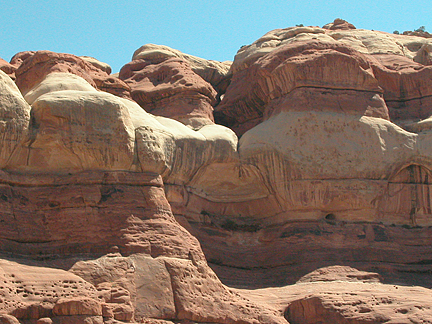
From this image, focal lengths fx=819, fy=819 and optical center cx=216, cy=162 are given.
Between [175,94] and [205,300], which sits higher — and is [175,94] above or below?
above

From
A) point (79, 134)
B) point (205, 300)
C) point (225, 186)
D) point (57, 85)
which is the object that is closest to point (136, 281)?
point (205, 300)

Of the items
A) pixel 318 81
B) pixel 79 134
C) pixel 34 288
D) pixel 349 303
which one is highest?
pixel 318 81

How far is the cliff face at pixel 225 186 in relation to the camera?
18.2 m

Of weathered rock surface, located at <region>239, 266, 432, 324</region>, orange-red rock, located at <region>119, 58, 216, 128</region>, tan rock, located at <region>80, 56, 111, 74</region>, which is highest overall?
tan rock, located at <region>80, 56, 111, 74</region>

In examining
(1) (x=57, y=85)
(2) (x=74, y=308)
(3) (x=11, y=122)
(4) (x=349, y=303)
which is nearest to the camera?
(2) (x=74, y=308)

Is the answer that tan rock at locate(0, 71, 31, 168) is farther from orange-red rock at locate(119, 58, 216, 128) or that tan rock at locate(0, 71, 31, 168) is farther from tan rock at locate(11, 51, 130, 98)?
orange-red rock at locate(119, 58, 216, 128)

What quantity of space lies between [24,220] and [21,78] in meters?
6.23

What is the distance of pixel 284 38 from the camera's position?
29188mm

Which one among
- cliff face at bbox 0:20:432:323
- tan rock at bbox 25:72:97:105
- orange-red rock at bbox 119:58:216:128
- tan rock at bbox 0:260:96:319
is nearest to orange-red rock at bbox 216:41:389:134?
cliff face at bbox 0:20:432:323

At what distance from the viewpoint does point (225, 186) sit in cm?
2367

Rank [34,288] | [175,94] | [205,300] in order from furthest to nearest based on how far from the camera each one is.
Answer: [175,94] → [205,300] → [34,288]

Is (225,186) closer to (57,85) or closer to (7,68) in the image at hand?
(57,85)

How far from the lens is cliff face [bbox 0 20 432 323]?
59.9 feet

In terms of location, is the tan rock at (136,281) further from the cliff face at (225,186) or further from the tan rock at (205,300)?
the tan rock at (205,300)
